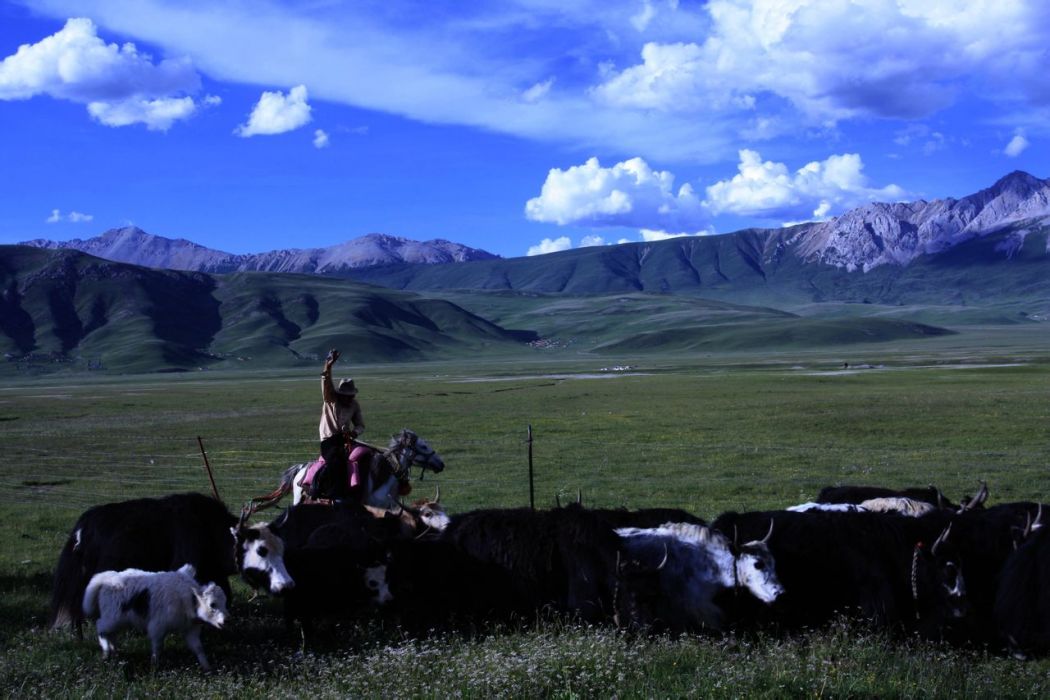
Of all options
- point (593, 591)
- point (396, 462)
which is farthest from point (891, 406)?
point (593, 591)

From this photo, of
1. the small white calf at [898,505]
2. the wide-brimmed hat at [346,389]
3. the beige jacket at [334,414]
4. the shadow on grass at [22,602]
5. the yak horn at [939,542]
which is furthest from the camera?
the wide-brimmed hat at [346,389]

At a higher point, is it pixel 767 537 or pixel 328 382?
pixel 328 382

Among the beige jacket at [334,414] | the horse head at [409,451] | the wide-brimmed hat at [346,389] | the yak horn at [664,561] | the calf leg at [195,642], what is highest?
the wide-brimmed hat at [346,389]

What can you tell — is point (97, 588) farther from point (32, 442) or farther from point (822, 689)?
point (32, 442)

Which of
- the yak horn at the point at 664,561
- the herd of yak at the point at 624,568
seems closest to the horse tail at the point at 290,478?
the herd of yak at the point at 624,568

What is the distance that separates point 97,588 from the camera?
802 centimetres

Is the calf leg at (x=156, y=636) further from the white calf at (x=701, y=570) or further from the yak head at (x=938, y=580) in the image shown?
the yak head at (x=938, y=580)

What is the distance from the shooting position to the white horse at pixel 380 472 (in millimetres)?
13070

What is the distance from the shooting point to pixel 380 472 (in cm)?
1323

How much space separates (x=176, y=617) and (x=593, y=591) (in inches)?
154

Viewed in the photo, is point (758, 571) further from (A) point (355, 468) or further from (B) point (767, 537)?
(A) point (355, 468)

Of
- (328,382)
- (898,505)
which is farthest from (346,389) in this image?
(898,505)

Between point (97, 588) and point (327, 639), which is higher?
point (97, 588)

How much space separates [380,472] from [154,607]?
5.48m
